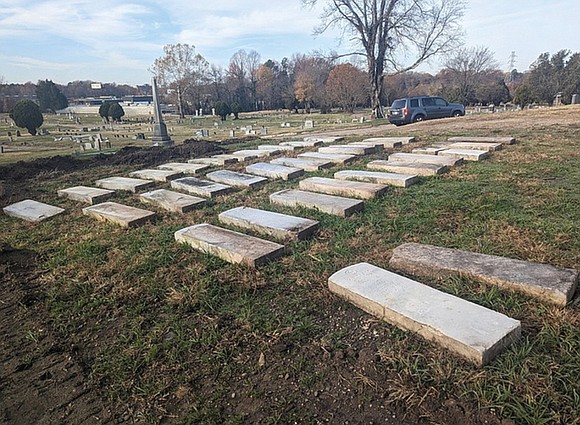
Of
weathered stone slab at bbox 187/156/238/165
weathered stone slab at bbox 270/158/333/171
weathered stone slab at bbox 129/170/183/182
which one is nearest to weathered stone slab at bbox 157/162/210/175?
weathered stone slab at bbox 129/170/183/182

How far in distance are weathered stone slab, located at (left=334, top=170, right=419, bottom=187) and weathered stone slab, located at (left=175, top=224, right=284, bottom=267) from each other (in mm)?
2203

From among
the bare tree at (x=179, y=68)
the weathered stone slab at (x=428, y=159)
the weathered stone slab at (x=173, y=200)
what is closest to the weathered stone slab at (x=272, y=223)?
the weathered stone slab at (x=173, y=200)

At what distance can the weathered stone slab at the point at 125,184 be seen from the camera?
5336 millimetres

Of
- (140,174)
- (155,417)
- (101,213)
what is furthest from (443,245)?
(140,174)

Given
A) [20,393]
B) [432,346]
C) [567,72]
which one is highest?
[567,72]

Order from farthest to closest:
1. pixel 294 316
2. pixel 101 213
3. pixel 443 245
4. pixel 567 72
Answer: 1. pixel 567 72
2. pixel 101 213
3. pixel 443 245
4. pixel 294 316

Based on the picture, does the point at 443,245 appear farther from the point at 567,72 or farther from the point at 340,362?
the point at 567,72

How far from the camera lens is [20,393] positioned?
1.65m

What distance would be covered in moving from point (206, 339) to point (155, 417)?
1.53 feet

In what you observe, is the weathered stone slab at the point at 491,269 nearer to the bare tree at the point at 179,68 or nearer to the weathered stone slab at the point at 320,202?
the weathered stone slab at the point at 320,202

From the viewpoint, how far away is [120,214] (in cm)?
396

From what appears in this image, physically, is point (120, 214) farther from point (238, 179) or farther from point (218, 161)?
point (218, 161)

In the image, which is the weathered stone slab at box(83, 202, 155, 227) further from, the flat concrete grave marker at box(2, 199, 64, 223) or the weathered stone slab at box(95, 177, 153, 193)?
the weathered stone slab at box(95, 177, 153, 193)

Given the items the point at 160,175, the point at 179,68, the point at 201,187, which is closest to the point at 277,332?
the point at 201,187
